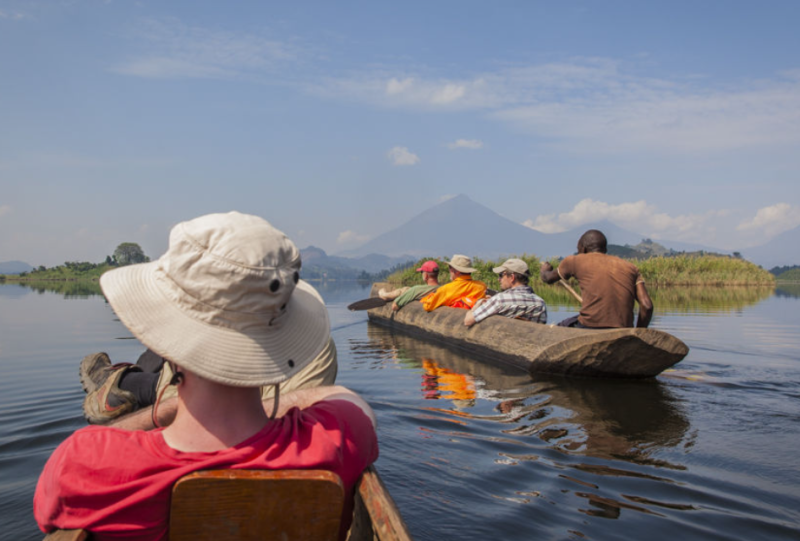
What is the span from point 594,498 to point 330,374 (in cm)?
168

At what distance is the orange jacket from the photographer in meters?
10.2

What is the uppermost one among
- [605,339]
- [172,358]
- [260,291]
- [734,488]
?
[260,291]

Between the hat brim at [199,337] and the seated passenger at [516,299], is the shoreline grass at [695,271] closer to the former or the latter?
the seated passenger at [516,299]

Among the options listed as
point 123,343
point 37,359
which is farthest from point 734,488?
point 123,343

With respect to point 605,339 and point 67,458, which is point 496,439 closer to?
point 605,339

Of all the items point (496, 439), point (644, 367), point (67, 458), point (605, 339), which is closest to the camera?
point (67, 458)

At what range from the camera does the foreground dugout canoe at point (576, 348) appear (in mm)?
6125

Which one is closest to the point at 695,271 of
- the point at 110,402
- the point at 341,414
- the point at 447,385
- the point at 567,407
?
the point at 447,385

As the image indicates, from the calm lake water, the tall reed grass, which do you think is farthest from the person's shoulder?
the tall reed grass

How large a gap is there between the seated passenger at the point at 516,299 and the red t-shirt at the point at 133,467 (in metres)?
6.36

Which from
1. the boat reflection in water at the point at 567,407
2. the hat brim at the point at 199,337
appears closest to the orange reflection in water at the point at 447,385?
the boat reflection in water at the point at 567,407

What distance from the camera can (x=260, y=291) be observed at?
1745mm

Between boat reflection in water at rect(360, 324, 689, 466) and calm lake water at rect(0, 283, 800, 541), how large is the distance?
2 cm

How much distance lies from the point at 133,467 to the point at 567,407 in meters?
4.59
